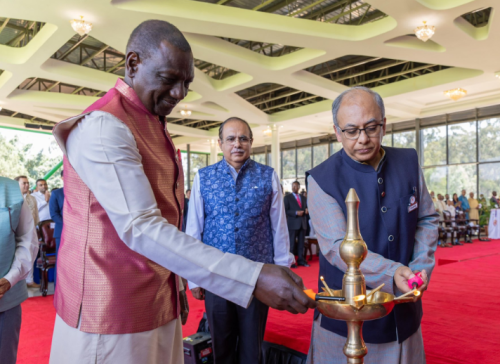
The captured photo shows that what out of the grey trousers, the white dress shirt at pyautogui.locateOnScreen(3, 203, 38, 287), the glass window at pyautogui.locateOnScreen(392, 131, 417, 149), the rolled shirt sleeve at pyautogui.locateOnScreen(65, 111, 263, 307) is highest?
the glass window at pyautogui.locateOnScreen(392, 131, 417, 149)

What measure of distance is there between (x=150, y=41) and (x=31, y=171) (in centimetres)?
1813

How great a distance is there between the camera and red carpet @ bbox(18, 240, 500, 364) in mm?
3250

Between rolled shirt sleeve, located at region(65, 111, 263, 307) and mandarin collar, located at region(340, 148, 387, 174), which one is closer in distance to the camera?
rolled shirt sleeve, located at region(65, 111, 263, 307)

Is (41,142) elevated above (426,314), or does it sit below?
above

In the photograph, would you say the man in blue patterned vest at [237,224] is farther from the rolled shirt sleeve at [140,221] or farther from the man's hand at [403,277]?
the rolled shirt sleeve at [140,221]

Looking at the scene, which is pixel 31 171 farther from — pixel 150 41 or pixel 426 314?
pixel 150 41

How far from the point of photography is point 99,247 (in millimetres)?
1026

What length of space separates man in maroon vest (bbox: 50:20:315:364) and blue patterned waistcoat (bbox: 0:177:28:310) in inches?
28.9

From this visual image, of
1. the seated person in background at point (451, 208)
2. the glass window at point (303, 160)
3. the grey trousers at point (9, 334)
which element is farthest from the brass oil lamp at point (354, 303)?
the glass window at point (303, 160)

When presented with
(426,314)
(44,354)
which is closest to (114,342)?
(44,354)

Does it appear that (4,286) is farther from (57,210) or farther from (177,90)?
(57,210)

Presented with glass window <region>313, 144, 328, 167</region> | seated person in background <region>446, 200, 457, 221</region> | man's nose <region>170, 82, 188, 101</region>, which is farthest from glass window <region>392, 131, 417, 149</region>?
man's nose <region>170, 82, 188, 101</region>

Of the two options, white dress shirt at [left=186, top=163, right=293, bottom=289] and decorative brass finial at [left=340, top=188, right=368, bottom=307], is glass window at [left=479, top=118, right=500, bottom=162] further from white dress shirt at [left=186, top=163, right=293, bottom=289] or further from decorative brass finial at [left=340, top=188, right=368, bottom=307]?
decorative brass finial at [left=340, top=188, right=368, bottom=307]

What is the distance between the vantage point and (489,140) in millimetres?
13656
